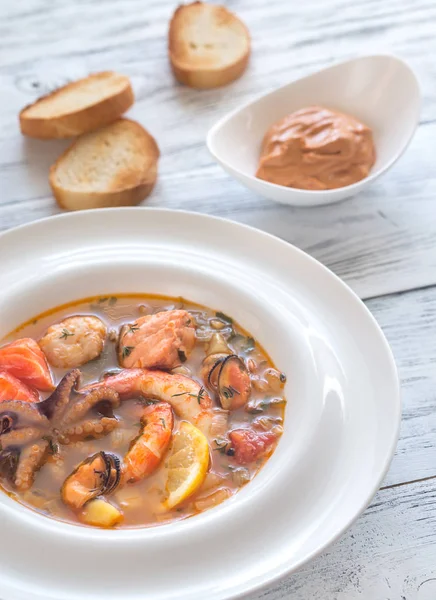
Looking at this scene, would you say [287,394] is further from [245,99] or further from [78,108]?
[245,99]

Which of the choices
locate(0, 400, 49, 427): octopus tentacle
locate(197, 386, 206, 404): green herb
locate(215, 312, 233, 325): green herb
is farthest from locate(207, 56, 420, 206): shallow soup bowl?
locate(0, 400, 49, 427): octopus tentacle

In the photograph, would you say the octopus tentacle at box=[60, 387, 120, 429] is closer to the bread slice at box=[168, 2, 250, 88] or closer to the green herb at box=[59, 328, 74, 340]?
the green herb at box=[59, 328, 74, 340]

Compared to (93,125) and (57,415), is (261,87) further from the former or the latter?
(57,415)

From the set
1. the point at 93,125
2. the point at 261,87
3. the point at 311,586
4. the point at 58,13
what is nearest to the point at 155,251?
the point at 93,125

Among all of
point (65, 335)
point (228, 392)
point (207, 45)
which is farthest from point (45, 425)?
point (207, 45)

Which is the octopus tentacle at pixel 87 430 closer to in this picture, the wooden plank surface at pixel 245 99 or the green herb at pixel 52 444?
the green herb at pixel 52 444

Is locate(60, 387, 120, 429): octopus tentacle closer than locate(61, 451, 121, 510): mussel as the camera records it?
No

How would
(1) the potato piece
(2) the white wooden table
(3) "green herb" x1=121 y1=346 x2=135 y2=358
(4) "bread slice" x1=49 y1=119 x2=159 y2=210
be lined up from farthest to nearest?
(4) "bread slice" x1=49 y1=119 x2=159 y2=210 < (3) "green herb" x1=121 y1=346 x2=135 y2=358 < (2) the white wooden table < (1) the potato piece
